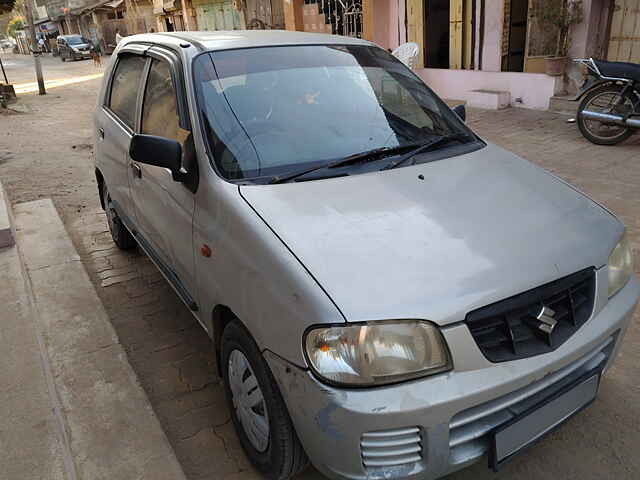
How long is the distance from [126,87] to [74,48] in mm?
34382

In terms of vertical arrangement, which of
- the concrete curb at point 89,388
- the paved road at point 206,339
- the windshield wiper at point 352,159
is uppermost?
the windshield wiper at point 352,159

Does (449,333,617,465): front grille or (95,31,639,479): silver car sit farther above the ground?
(95,31,639,479): silver car

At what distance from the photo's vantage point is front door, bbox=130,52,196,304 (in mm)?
2637

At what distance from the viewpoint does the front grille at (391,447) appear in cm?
168

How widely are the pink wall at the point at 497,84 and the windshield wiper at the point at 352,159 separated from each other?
7247 mm

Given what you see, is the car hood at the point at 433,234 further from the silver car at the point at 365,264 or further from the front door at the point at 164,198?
the front door at the point at 164,198

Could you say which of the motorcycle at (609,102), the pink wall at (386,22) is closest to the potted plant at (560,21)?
the motorcycle at (609,102)

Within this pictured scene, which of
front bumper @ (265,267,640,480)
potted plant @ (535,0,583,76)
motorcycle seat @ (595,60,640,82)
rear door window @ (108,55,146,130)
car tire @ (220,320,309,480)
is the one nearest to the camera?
front bumper @ (265,267,640,480)

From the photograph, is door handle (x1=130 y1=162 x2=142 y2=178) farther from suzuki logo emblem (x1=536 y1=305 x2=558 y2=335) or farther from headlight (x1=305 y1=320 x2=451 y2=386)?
suzuki logo emblem (x1=536 y1=305 x2=558 y2=335)

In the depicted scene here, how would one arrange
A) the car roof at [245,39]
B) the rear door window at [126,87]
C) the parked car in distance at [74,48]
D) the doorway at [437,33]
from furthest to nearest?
the parked car in distance at [74,48] < the doorway at [437,33] < the rear door window at [126,87] < the car roof at [245,39]

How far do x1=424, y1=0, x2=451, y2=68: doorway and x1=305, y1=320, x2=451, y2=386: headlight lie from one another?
1048 cm

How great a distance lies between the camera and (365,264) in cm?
184

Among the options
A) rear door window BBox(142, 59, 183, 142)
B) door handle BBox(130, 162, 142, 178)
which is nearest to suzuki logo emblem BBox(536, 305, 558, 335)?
rear door window BBox(142, 59, 183, 142)

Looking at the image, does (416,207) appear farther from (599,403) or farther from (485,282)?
(599,403)
